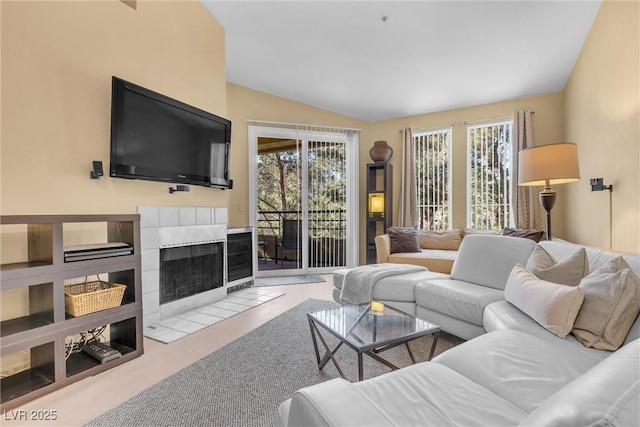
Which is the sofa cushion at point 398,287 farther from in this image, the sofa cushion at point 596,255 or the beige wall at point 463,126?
the beige wall at point 463,126

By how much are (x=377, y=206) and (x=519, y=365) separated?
162 inches

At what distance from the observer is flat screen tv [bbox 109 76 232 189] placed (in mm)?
2412

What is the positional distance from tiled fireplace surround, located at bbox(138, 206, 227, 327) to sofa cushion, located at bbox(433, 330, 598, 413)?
2.48m

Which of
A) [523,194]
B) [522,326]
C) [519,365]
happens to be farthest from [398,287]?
[523,194]

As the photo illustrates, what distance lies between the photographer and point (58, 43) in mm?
2111

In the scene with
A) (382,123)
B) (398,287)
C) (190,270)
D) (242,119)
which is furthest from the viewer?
(382,123)

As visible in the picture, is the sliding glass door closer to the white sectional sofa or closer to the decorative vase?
the decorative vase

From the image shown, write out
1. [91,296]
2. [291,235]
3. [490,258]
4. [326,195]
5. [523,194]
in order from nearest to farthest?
[91,296], [490,258], [523,194], [291,235], [326,195]

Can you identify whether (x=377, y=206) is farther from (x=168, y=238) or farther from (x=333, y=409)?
(x=333, y=409)

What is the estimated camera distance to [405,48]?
137 inches

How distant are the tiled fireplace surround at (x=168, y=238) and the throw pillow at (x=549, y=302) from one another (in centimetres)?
285

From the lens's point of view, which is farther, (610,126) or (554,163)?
(554,163)

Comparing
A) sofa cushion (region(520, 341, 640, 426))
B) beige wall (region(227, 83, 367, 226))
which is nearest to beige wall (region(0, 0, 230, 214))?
beige wall (region(227, 83, 367, 226))

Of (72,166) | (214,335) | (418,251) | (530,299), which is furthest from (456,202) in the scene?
(72,166)
